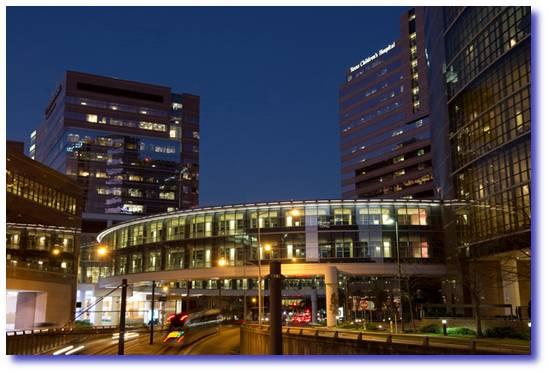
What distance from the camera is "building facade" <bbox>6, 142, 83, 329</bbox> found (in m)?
57.1

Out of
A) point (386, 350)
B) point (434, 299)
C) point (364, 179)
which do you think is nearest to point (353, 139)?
point (364, 179)

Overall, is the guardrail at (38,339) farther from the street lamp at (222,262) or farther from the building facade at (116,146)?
the building facade at (116,146)

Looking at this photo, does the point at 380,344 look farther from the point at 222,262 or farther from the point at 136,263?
the point at 136,263

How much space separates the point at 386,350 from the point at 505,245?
35790 millimetres

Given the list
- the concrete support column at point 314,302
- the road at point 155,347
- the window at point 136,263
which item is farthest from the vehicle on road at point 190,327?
the concrete support column at point 314,302

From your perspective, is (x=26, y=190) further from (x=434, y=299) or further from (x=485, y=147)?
(x=434, y=299)

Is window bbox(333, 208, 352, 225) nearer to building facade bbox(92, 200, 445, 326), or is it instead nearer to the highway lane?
building facade bbox(92, 200, 445, 326)

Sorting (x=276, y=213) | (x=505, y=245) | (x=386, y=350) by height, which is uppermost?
(x=276, y=213)

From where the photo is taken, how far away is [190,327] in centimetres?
5222

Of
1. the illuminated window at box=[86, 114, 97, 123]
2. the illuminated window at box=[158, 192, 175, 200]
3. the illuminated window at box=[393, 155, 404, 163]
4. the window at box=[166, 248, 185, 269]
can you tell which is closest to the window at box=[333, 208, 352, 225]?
the window at box=[166, 248, 185, 269]

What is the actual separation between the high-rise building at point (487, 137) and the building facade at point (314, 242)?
247 inches

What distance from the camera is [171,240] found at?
3241 inches

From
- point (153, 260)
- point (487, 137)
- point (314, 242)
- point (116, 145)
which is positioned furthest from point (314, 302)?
point (116, 145)

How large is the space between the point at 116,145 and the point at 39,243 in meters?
119
